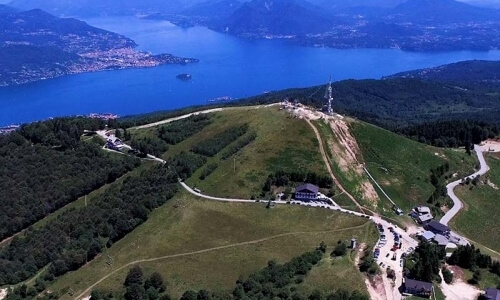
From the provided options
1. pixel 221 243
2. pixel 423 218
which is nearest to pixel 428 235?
pixel 423 218

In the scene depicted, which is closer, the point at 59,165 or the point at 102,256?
the point at 102,256

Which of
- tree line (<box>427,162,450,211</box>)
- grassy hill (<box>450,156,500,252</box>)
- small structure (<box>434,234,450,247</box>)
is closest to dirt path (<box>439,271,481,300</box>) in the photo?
small structure (<box>434,234,450,247</box>)

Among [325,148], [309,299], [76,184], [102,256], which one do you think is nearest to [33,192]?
[76,184]

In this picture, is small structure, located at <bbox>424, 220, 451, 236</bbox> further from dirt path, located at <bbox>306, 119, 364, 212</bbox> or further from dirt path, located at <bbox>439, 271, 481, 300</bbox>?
dirt path, located at <bbox>439, 271, 481, 300</bbox>

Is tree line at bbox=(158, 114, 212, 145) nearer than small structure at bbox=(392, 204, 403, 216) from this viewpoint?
No

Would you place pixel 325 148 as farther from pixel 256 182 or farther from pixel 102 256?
pixel 102 256

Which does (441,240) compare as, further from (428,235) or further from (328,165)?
(328,165)
